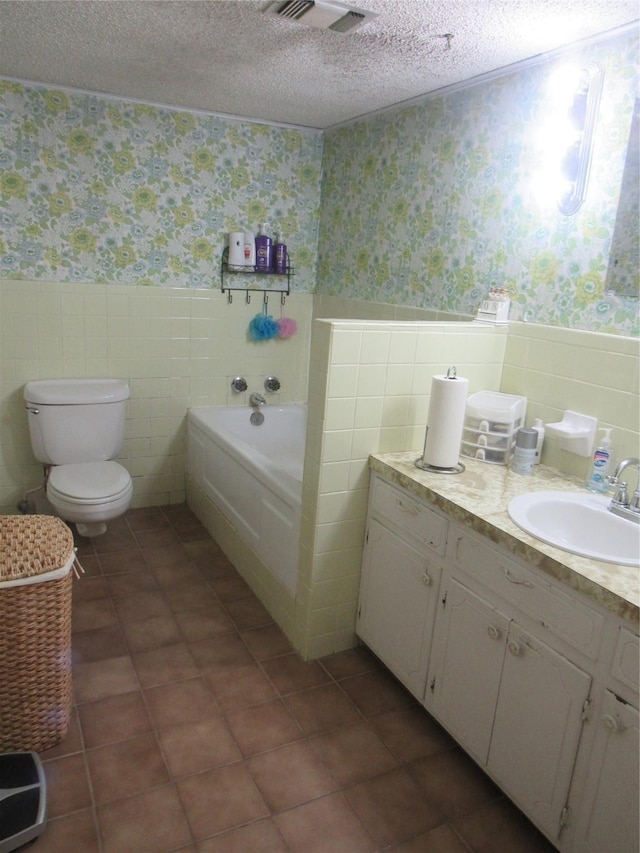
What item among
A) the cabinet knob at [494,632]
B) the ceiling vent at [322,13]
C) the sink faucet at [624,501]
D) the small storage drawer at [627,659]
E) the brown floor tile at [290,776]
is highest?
the ceiling vent at [322,13]

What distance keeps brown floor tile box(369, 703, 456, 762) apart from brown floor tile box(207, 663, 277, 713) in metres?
0.40

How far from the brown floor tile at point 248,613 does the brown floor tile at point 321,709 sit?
445mm

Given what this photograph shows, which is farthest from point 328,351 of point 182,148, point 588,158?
point 182,148

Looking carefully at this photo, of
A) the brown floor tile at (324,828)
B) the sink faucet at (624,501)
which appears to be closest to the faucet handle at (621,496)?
the sink faucet at (624,501)

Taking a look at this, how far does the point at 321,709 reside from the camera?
2094 millimetres

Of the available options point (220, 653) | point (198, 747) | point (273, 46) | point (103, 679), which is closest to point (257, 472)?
point (220, 653)

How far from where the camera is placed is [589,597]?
4.55ft

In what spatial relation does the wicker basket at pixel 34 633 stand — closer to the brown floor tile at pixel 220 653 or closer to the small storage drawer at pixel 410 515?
the brown floor tile at pixel 220 653

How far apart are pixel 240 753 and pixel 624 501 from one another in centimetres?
138

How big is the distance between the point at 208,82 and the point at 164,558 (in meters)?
2.22

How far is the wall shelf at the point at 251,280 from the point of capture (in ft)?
11.3

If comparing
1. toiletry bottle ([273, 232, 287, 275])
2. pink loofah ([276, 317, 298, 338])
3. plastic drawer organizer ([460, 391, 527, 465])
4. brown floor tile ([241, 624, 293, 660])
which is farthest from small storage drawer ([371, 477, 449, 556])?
toiletry bottle ([273, 232, 287, 275])

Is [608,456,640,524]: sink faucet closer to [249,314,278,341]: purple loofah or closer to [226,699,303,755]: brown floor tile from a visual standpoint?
[226,699,303,755]: brown floor tile

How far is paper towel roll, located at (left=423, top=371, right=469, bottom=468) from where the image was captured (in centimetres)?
202
